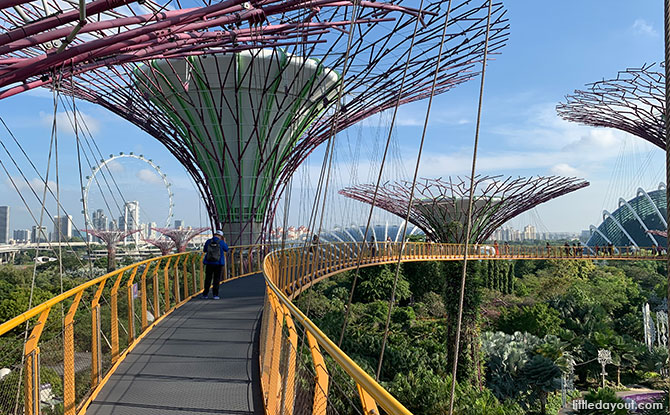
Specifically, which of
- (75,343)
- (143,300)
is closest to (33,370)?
(75,343)

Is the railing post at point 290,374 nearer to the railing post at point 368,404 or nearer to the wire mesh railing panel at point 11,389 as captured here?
the railing post at point 368,404

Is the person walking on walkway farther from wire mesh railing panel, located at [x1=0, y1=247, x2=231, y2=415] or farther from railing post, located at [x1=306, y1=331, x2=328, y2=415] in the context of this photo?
railing post, located at [x1=306, y1=331, x2=328, y2=415]

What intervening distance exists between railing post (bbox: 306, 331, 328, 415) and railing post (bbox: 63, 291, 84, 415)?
2.10 metres

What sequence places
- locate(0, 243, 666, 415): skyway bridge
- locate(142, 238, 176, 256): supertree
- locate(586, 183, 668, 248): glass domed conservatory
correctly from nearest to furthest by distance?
locate(0, 243, 666, 415): skyway bridge
locate(142, 238, 176, 256): supertree
locate(586, 183, 668, 248): glass domed conservatory

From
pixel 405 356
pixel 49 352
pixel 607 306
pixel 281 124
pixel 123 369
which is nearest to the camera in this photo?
pixel 49 352

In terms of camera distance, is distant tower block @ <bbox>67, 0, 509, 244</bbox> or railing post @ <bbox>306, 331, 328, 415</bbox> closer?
railing post @ <bbox>306, 331, 328, 415</bbox>

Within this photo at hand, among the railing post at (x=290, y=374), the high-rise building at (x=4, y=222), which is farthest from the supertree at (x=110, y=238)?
the high-rise building at (x=4, y=222)

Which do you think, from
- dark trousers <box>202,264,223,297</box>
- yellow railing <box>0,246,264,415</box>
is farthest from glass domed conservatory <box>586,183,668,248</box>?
yellow railing <box>0,246,264,415</box>

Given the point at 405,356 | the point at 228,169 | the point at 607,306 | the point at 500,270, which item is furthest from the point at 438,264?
the point at 228,169

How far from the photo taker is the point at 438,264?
3691 centimetres

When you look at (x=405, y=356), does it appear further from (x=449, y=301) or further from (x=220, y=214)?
(x=220, y=214)

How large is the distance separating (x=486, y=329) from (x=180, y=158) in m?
19.9

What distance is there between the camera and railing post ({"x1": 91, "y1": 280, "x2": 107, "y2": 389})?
422cm

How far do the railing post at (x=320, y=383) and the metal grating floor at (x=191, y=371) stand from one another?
1.55 meters
